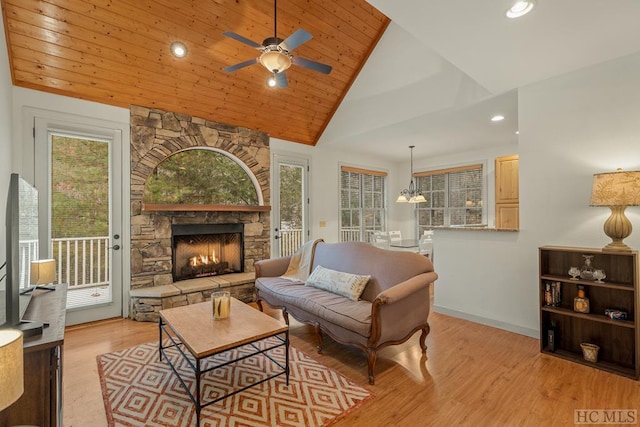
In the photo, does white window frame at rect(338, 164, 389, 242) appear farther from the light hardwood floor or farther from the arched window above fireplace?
the light hardwood floor

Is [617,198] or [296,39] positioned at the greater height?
[296,39]

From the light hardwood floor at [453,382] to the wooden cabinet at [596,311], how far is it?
0.66 feet

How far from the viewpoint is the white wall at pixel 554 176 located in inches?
105

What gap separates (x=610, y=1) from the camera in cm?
205

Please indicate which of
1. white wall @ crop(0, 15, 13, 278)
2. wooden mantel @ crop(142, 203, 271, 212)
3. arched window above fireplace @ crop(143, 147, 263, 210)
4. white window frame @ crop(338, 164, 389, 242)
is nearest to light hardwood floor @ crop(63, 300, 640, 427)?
A: white wall @ crop(0, 15, 13, 278)

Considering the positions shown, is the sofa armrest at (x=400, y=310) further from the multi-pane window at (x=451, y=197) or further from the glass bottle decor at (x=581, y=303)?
the multi-pane window at (x=451, y=197)

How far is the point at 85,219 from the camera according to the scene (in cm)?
373

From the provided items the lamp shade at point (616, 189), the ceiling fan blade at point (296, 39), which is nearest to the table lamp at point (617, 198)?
the lamp shade at point (616, 189)

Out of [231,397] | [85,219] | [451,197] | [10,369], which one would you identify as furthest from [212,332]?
[451,197]

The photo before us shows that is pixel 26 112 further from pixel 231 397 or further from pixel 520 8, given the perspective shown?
pixel 520 8

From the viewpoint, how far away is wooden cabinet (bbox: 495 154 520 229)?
4648mm

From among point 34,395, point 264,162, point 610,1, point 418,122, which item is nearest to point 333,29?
point 418,122

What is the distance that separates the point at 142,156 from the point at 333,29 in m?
3.15

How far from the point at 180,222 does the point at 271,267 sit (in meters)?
1.52
